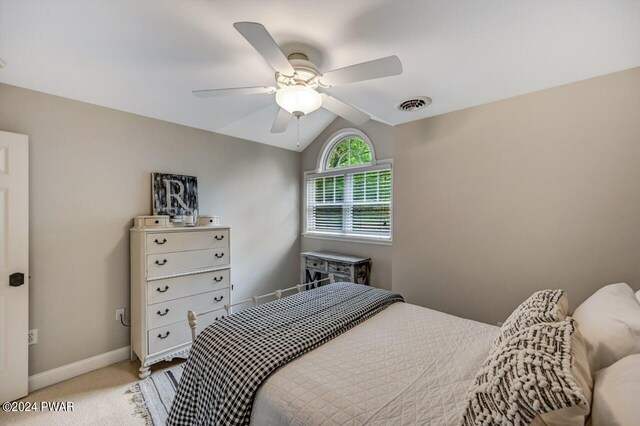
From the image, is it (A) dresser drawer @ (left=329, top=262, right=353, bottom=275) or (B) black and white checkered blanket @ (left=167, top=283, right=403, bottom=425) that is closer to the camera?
(B) black and white checkered blanket @ (left=167, top=283, right=403, bottom=425)

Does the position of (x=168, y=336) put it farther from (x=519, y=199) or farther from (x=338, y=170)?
(x=519, y=199)

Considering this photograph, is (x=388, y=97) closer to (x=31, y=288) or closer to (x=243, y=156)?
(x=243, y=156)

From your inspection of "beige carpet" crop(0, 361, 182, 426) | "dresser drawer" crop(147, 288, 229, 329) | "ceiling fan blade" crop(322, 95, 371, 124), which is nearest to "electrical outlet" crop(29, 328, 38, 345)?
"beige carpet" crop(0, 361, 182, 426)

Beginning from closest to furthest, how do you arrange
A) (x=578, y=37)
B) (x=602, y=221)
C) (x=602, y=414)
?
(x=602, y=414) → (x=578, y=37) → (x=602, y=221)

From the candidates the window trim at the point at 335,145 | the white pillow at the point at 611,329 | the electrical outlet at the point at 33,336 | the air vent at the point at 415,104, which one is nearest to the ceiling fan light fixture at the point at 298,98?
the air vent at the point at 415,104

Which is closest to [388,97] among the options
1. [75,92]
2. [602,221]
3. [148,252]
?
[602,221]

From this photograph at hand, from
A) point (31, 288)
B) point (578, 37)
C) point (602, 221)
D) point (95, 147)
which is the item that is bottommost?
point (31, 288)

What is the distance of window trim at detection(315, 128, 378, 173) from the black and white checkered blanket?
2366 mm

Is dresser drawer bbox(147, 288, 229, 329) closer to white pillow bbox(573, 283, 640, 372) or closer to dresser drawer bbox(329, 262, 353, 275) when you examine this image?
dresser drawer bbox(329, 262, 353, 275)

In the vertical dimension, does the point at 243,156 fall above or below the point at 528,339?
above

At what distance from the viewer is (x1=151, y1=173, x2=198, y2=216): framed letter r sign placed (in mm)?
2803

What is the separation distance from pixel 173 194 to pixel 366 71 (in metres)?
2.44

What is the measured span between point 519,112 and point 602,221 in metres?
0.99

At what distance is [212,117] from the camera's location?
9.88ft
